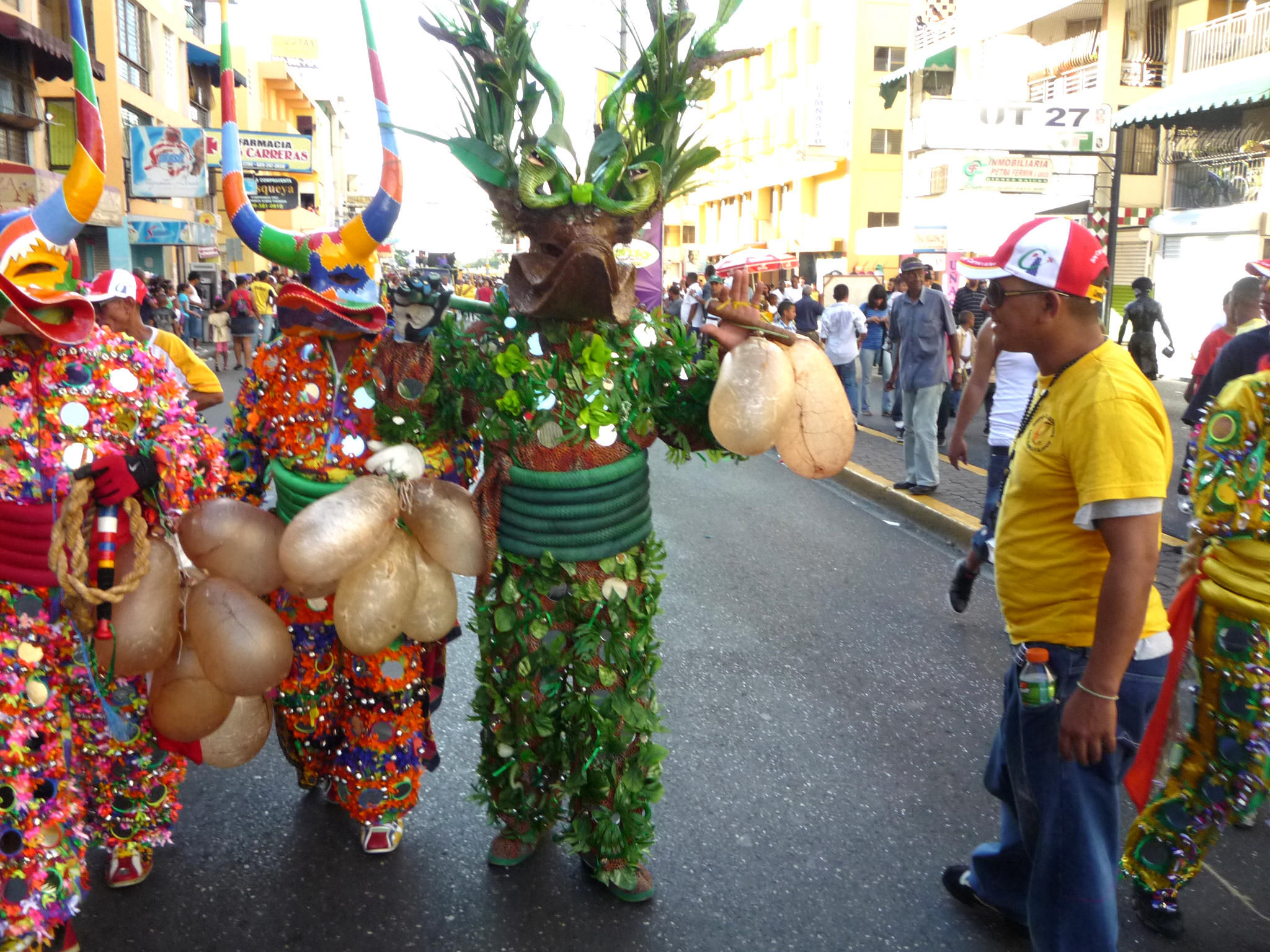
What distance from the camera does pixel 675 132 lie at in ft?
9.50

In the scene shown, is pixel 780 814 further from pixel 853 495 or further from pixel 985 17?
pixel 985 17

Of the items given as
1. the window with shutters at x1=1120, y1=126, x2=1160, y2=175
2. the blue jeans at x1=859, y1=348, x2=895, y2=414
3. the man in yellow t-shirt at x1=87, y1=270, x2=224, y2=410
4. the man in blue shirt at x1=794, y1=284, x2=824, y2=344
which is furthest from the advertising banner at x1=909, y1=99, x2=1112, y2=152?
the man in yellow t-shirt at x1=87, y1=270, x2=224, y2=410

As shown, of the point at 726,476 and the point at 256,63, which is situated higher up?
the point at 256,63

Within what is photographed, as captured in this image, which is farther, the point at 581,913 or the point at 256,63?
the point at 256,63

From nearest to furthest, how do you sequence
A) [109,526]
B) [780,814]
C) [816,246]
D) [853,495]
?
[109,526] < [780,814] < [853,495] < [816,246]

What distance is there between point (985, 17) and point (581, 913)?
83.7 ft

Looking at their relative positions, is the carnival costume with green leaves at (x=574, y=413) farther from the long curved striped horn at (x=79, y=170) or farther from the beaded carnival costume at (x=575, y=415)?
the long curved striped horn at (x=79, y=170)

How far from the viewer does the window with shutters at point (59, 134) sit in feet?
64.3

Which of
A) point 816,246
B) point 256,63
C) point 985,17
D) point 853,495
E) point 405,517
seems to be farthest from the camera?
point 256,63

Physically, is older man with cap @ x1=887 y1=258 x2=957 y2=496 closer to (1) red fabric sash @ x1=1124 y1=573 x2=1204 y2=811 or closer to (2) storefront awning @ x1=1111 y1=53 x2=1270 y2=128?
(1) red fabric sash @ x1=1124 y1=573 x2=1204 y2=811

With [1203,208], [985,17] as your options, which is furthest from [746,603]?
[985,17]

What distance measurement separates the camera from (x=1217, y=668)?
273 cm

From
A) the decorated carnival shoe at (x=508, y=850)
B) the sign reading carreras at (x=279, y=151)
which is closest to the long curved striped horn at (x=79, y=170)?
the decorated carnival shoe at (x=508, y=850)

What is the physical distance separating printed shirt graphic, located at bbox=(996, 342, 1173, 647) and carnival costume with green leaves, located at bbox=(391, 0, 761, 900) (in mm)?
901
